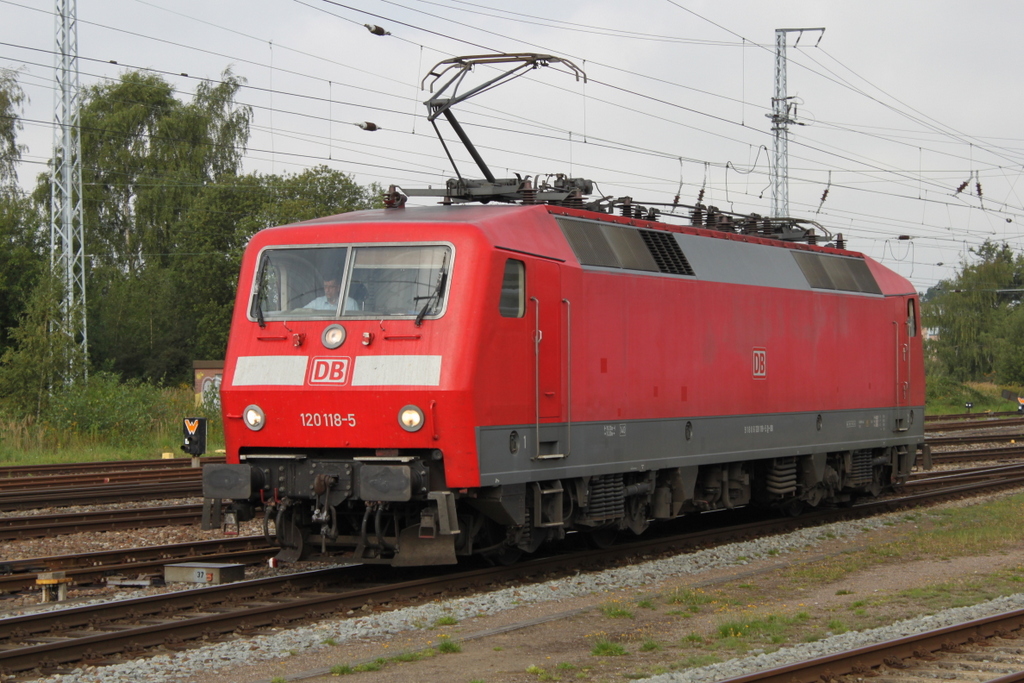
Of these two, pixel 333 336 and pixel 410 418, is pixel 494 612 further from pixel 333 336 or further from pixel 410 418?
pixel 333 336

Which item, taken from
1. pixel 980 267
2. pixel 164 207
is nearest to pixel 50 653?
pixel 164 207

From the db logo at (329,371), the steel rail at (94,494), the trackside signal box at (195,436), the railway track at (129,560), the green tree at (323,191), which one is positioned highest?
the green tree at (323,191)

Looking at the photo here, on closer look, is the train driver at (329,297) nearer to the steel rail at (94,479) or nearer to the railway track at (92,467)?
the steel rail at (94,479)

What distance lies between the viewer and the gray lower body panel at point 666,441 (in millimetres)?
10758

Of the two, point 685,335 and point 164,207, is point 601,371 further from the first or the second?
point 164,207

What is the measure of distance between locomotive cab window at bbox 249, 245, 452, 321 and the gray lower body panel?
1.38m

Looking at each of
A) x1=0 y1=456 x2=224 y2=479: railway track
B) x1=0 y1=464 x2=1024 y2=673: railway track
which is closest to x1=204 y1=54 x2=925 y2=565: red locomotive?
x1=0 y1=464 x2=1024 y2=673: railway track

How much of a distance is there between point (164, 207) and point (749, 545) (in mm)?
49999

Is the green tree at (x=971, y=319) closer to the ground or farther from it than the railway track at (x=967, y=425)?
farther from it

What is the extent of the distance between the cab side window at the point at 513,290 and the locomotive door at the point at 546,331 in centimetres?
8

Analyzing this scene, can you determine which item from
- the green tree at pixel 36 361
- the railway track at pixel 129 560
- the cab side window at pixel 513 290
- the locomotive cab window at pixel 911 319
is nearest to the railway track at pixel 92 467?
the green tree at pixel 36 361

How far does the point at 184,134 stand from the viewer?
58.8 meters

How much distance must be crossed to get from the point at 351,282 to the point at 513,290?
1.49m

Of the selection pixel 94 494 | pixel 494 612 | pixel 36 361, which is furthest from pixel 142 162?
pixel 494 612
